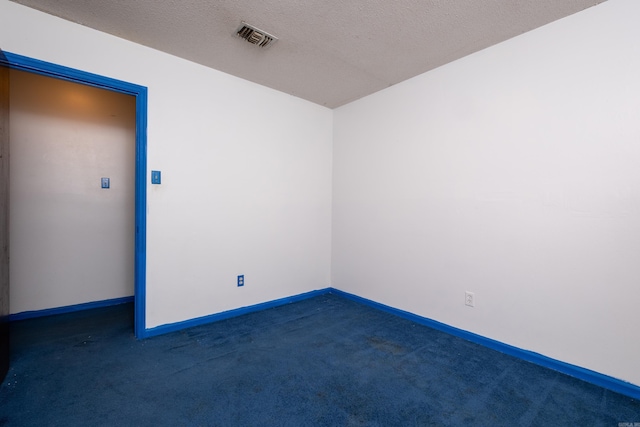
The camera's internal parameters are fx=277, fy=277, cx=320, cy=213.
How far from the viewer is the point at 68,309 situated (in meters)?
2.96

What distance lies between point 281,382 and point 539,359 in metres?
1.89

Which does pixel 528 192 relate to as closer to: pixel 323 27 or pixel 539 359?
pixel 539 359

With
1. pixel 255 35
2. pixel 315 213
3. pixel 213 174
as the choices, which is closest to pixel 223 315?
pixel 213 174

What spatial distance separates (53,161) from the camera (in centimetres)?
288

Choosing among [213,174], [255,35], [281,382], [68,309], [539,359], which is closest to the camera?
[281,382]

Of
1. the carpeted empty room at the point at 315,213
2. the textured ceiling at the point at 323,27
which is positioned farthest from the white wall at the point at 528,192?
the textured ceiling at the point at 323,27

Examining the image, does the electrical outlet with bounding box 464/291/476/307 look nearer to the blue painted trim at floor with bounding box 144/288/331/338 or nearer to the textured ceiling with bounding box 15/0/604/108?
the blue painted trim at floor with bounding box 144/288/331/338

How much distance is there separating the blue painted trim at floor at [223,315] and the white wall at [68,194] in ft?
3.94

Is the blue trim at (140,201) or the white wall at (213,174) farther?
the blue trim at (140,201)

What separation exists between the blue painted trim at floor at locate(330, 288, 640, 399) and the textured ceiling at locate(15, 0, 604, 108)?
244 centimetres

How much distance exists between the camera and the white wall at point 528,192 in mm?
1769

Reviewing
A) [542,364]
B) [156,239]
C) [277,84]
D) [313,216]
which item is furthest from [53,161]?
[542,364]

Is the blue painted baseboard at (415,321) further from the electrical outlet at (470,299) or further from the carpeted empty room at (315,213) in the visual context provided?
the electrical outlet at (470,299)

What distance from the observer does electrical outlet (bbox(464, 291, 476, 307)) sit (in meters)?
2.42
